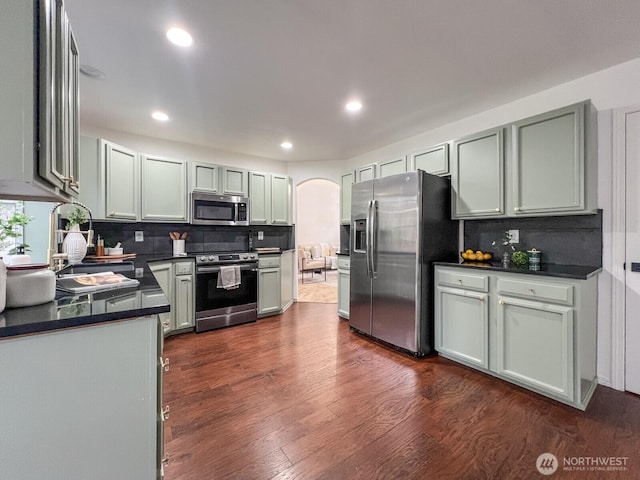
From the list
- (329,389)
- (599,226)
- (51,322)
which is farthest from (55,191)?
(599,226)

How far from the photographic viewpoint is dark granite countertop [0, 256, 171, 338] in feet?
2.79

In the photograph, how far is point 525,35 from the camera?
1.89 meters

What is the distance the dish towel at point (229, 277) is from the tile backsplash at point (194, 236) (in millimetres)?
719

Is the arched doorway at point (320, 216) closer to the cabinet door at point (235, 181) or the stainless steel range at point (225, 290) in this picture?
the cabinet door at point (235, 181)

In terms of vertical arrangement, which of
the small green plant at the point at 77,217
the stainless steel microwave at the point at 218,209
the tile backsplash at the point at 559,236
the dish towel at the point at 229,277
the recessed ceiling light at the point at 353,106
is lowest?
the dish towel at the point at 229,277

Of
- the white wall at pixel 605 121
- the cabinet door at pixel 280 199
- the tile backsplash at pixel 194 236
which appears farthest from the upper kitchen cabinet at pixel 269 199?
the white wall at pixel 605 121

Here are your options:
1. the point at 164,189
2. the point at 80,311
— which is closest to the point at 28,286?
the point at 80,311

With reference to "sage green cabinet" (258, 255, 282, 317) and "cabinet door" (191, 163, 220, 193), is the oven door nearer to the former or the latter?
"sage green cabinet" (258, 255, 282, 317)

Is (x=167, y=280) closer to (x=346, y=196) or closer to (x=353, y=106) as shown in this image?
(x=346, y=196)

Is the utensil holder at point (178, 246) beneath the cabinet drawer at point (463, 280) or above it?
above

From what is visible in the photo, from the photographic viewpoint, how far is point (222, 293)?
145 inches

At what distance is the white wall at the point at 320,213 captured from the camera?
32.5 feet

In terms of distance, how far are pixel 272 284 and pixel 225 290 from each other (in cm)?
72

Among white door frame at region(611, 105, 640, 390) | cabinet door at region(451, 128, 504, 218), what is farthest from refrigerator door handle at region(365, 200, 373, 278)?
white door frame at region(611, 105, 640, 390)
